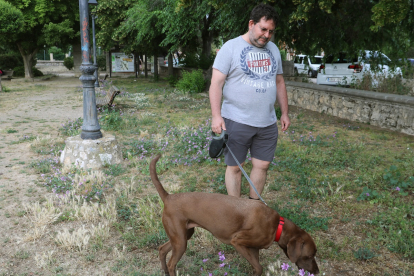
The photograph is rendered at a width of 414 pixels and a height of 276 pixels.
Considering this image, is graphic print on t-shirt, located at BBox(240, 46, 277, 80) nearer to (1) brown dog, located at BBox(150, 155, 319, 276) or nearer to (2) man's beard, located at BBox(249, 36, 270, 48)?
(2) man's beard, located at BBox(249, 36, 270, 48)

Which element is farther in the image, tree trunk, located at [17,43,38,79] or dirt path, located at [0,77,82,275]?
tree trunk, located at [17,43,38,79]

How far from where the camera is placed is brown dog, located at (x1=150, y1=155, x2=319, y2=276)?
8.30 ft

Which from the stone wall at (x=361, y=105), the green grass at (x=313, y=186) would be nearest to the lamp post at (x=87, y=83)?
the green grass at (x=313, y=186)

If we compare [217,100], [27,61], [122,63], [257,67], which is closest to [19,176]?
[217,100]

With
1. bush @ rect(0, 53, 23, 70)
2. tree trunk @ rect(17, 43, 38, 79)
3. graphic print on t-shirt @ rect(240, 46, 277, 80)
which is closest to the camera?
graphic print on t-shirt @ rect(240, 46, 277, 80)

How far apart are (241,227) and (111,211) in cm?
195

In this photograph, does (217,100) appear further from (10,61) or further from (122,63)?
(10,61)

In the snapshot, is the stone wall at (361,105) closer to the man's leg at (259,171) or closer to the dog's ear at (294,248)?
the man's leg at (259,171)

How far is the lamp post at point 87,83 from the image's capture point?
5.74 m

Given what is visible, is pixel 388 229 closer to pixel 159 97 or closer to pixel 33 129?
pixel 33 129

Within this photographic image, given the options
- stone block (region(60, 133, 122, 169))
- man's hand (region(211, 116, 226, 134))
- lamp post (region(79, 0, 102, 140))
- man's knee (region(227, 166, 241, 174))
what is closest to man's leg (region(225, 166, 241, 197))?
man's knee (region(227, 166, 241, 174))

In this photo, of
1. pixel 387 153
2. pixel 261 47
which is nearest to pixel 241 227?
pixel 261 47

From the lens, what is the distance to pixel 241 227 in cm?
255

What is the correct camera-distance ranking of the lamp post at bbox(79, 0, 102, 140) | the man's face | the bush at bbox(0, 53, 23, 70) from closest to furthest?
the man's face < the lamp post at bbox(79, 0, 102, 140) < the bush at bbox(0, 53, 23, 70)
